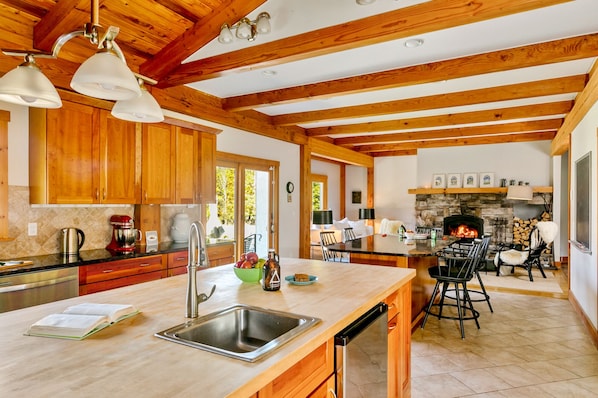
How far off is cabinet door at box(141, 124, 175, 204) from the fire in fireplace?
21.3 ft

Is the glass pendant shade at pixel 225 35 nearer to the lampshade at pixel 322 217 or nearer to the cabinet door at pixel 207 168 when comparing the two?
the cabinet door at pixel 207 168

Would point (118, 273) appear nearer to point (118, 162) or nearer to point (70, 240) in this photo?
point (70, 240)

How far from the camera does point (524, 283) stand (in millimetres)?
5977

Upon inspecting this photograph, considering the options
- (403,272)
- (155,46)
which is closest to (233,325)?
(403,272)

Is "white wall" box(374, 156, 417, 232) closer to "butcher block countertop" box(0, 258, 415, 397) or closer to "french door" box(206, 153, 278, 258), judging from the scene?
"french door" box(206, 153, 278, 258)

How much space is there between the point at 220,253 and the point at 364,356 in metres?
3.00

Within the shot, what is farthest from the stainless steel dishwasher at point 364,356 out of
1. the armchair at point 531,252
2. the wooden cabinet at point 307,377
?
the armchair at point 531,252

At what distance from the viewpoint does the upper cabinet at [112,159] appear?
3102 mm

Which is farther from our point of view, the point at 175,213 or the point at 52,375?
the point at 175,213

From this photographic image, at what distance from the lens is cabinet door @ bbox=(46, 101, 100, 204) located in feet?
10.1

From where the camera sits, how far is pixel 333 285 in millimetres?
2080

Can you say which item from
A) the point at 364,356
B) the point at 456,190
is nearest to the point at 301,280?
the point at 364,356

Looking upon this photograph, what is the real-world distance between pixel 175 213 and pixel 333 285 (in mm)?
2931

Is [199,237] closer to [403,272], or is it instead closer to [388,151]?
[403,272]
